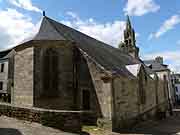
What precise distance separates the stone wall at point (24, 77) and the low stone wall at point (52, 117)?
5008 mm

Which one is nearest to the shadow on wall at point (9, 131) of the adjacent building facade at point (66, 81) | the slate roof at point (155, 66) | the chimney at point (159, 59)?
the adjacent building facade at point (66, 81)

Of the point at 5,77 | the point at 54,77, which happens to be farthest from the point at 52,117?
the point at 5,77

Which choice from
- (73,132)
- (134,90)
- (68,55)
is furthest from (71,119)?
(134,90)

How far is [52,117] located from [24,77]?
7.41 metres

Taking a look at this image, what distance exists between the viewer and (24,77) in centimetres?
1605

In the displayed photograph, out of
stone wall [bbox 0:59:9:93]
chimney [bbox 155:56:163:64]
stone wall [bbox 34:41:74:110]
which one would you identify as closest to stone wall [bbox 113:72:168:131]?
stone wall [bbox 34:41:74:110]

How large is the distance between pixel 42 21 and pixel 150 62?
117 ft

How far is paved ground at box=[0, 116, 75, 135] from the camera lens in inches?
321

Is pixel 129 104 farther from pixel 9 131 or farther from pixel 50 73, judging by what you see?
pixel 9 131

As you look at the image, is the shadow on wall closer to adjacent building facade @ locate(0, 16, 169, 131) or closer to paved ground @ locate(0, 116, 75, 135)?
paved ground @ locate(0, 116, 75, 135)

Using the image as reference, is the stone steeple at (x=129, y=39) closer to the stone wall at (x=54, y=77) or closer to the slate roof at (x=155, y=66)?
the slate roof at (x=155, y=66)

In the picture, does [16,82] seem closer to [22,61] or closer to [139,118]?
[22,61]

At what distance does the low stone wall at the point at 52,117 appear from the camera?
9516 mm

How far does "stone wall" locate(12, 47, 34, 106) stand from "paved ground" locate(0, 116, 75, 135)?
570 centimetres
